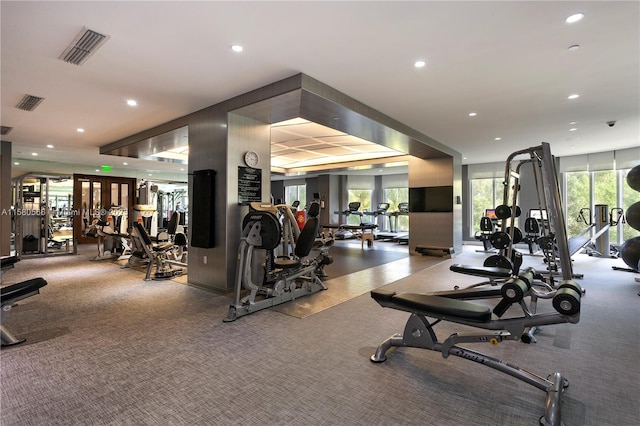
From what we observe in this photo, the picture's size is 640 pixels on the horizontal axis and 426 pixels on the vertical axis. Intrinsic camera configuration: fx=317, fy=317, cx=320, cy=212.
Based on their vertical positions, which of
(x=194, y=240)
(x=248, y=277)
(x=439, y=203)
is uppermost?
(x=439, y=203)

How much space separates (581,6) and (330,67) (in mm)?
2134

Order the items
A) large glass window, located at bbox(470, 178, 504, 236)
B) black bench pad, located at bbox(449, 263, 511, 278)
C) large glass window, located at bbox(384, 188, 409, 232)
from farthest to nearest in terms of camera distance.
Result: 1. large glass window, located at bbox(384, 188, 409, 232)
2. large glass window, located at bbox(470, 178, 504, 236)
3. black bench pad, located at bbox(449, 263, 511, 278)

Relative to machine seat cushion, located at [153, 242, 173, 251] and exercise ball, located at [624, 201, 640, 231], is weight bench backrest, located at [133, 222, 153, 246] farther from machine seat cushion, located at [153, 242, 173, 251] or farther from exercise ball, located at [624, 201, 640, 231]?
exercise ball, located at [624, 201, 640, 231]

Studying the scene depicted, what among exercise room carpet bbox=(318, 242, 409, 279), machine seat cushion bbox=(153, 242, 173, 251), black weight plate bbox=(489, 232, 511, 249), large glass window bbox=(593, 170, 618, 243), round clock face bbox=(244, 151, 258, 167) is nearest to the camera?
black weight plate bbox=(489, 232, 511, 249)

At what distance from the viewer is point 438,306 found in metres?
2.21

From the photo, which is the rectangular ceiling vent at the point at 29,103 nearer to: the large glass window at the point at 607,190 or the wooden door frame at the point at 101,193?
the wooden door frame at the point at 101,193

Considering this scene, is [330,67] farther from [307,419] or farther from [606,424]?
[606,424]

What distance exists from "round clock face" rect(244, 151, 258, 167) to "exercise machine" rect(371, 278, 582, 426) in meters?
2.88

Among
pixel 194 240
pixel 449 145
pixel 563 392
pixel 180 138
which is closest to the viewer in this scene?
pixel 563 392

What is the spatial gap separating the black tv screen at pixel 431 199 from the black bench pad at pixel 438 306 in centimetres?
624

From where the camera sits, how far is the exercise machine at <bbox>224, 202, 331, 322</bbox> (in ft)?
11.9

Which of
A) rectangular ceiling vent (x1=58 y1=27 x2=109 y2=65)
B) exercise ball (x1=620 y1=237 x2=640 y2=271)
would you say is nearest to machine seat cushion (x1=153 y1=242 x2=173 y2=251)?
rectangular ceiling vent (x1=58 y1=27 x2=109 y2=65)

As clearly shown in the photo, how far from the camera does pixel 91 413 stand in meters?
1.85

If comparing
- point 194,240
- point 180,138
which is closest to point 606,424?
point 194,240
